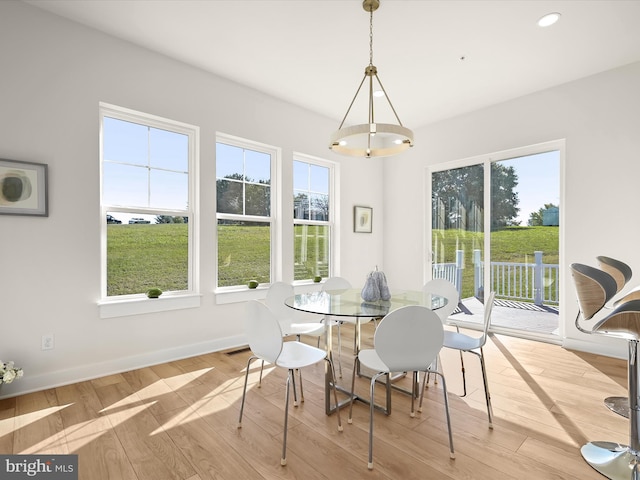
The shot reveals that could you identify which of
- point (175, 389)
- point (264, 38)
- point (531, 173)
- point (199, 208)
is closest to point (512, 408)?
point (175, 389)

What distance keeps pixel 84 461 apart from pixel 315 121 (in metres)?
4.27

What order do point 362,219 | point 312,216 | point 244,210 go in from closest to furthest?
point 244,210 < point 312,216 < point 362,219

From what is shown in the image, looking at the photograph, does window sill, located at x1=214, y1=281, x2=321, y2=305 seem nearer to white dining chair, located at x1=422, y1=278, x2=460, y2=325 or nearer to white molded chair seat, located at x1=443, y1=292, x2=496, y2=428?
white dining chair, located at x1=422, y1=278, x2=460, y2=325

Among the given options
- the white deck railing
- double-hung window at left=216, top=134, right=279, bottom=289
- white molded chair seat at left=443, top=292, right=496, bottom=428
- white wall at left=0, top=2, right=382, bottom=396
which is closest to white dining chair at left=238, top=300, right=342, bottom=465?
white molded chair seat at left=443, top=292, right=496, bottom=428

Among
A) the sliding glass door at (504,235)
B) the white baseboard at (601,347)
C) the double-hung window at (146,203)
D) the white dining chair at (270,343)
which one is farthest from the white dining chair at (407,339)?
the sliding glass door at (504,235)

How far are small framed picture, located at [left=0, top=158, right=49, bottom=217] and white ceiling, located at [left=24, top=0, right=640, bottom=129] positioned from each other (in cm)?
129

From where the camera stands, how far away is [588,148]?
371cm

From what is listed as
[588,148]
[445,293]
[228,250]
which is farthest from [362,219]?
[588,148]

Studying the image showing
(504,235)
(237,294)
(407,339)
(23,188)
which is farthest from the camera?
(504,235)

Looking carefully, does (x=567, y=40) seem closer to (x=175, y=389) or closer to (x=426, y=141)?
(x=426, y=141)

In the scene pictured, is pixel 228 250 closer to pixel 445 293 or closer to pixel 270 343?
pixel 270 343

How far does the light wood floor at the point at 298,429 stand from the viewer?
70.5 inches

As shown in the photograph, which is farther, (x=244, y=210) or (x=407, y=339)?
(x=244, y=210)

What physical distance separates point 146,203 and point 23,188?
0.93 metres
